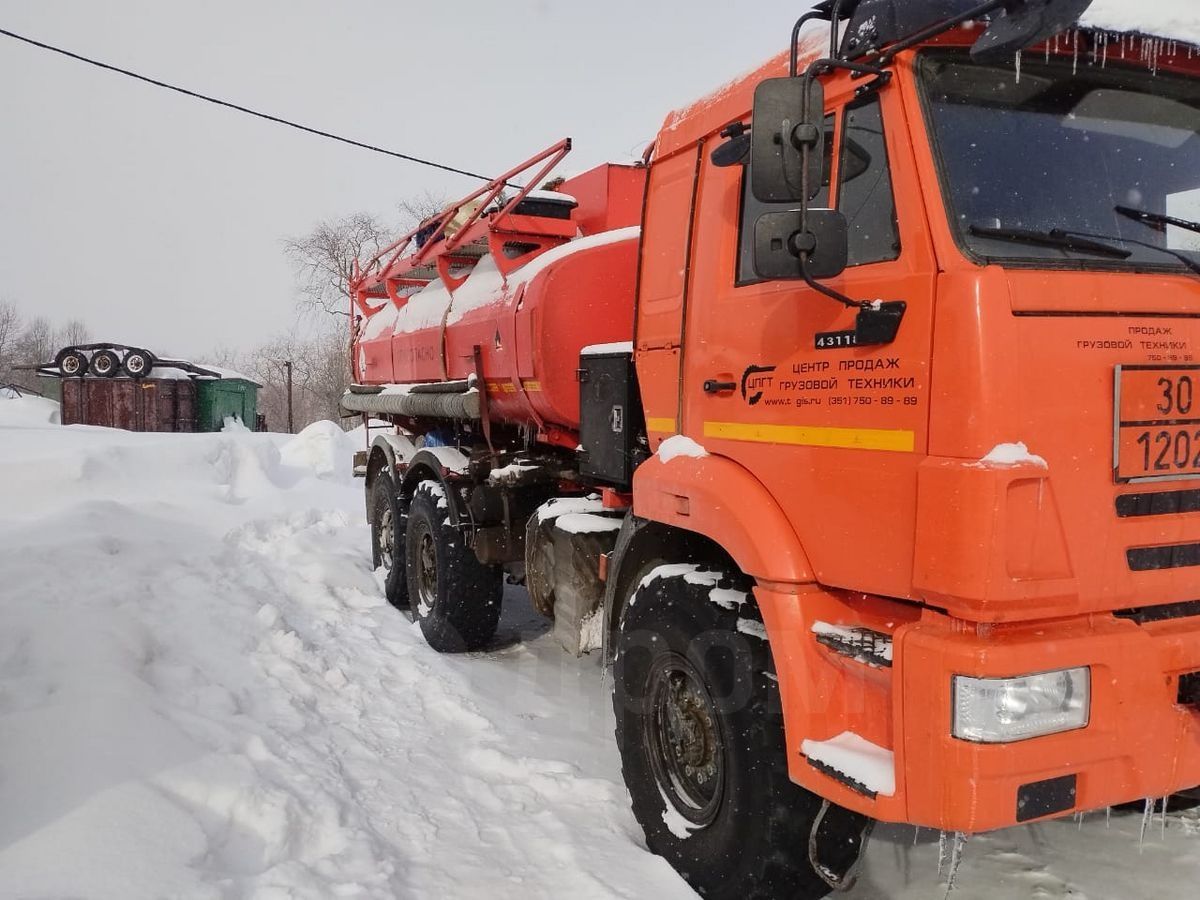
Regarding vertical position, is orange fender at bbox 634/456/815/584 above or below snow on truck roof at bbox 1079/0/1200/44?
below

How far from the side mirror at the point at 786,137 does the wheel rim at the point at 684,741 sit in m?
1.67

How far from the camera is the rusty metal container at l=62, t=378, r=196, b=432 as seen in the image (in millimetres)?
30328

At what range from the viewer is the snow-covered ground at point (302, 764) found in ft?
9.41

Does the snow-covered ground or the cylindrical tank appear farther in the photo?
the cylindrical tank

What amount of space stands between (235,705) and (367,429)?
529 cm

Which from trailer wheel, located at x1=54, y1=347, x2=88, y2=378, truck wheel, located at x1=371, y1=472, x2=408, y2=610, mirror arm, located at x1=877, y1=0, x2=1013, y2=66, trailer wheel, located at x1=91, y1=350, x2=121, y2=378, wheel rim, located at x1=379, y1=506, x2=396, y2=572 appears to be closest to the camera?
mirror arm, located at x1=877, y1=0, x2=1013, y2=66

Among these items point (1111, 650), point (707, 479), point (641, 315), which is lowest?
point (1111, 650)

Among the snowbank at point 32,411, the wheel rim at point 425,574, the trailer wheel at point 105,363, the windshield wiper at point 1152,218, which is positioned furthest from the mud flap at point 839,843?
the trailer wheel at point 105,363

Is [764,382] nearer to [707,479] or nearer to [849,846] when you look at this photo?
[707,479]

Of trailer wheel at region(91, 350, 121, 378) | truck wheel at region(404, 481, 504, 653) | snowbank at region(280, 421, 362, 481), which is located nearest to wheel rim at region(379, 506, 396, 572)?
truck wheel at region(404, 481, 504, 653)

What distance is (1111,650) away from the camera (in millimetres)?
2131

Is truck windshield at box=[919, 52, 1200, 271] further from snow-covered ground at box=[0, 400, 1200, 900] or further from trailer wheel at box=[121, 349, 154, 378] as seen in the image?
trailer wheel at box=[121, 349, 154, 378]

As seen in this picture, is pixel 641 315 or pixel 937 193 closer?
pixel 937 193

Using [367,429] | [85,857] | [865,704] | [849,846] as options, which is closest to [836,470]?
[865,704]
